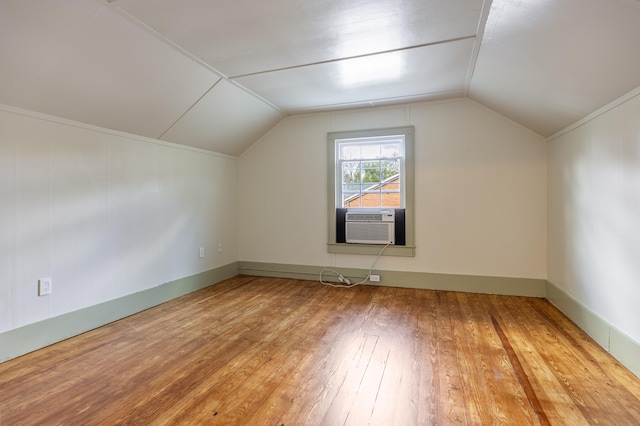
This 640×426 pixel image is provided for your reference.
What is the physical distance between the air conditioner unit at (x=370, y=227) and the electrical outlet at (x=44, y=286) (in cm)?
301

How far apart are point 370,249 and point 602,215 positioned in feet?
7.59

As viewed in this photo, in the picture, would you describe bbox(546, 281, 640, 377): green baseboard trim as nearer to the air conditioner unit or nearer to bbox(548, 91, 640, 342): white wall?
bbox(548, 91, 640, 342): white wall

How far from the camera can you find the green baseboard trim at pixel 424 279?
11.6ft

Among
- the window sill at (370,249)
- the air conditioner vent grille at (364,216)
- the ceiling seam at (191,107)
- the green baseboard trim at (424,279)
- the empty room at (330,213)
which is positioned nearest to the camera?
the empty room at (330,213)

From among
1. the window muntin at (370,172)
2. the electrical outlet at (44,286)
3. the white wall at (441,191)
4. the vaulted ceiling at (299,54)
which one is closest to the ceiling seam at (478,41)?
the vaulted ceiling at (299,54)

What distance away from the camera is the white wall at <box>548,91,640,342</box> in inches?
78.3

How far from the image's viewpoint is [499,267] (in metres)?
3.63

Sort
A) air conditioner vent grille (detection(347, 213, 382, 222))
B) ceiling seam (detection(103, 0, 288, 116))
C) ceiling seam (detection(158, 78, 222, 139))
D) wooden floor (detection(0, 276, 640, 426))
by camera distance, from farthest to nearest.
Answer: air conditioner vent grille (detection(347, 213, 382, 222)) → ceiling seam (detection(158, 78, 222, 139)) → ceiling seam (detection(103, 0, 288, 116)) → wooden floor (detection(0, 276, 640, 426))

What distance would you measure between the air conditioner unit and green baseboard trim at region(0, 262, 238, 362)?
79.8 inches

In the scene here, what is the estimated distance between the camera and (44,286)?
237cm

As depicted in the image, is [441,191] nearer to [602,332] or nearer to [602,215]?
[602,215]

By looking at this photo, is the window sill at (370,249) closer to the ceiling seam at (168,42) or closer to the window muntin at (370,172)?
the window muntin at (370,172)

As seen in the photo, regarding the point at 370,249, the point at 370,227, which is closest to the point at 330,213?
the point at 370,227

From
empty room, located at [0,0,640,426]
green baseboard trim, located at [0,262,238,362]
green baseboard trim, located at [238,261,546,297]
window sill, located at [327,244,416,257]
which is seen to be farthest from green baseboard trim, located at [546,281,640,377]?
green baseboard trim, located at [0,262,238,362]
